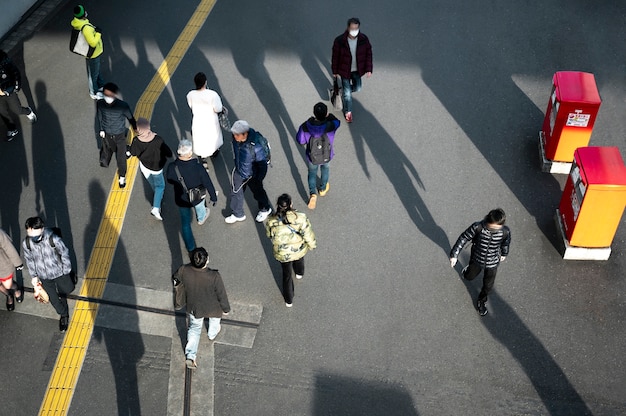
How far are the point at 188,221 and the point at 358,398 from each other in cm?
297

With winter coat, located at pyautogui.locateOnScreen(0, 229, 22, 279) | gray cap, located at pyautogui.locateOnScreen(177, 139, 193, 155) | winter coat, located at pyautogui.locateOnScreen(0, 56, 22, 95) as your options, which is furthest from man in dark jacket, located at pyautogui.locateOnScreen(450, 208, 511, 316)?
winter coat, located at pyautogui.locateOnScreen(0, 56, 22, 95)

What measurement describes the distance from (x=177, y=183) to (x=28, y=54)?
6090mm

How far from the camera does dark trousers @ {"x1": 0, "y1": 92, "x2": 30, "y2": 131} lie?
9820mm

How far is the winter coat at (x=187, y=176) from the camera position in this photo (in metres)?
7.60

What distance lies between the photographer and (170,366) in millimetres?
7297

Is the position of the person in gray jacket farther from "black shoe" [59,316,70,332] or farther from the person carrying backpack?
the person carrying backpack

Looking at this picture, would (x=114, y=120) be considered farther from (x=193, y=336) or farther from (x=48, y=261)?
(x=193, y=336)

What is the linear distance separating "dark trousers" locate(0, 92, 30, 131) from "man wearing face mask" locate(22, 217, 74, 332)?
11.6 feet

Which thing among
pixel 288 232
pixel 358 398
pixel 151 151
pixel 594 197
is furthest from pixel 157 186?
pixel 594 197

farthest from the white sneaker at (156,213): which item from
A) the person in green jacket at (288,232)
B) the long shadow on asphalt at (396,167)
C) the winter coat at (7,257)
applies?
the long shadow on asphalt at (396,167)

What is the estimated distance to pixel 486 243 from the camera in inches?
277

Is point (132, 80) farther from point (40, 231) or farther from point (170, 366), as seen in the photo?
point (170, 366)

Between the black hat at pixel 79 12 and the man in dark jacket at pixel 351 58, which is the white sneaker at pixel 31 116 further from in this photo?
the man in dark jacket at pixel 351 58

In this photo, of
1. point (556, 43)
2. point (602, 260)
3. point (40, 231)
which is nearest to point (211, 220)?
point (40, 231)
